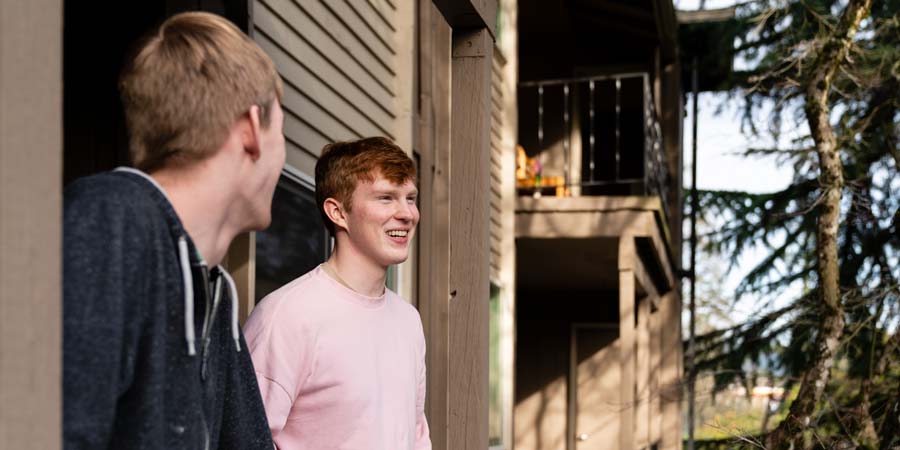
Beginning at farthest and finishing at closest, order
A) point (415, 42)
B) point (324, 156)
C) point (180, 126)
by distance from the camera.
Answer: point (415, 42), point (324, 156), point (180, 126)

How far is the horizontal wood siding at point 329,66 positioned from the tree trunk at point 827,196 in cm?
342

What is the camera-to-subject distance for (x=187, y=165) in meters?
1.60

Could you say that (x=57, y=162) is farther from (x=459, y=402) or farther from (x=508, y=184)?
(x=508, y=184)

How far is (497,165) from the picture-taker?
10898 mm

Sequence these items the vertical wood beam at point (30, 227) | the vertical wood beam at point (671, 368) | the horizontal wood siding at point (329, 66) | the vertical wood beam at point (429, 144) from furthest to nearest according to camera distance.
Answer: the vertical wood beam at point (671, 368), the vertical wood beam at point (429, 144), the horizontal wood siding at point (329, 66), the vertical wood beam at point (30, 227)

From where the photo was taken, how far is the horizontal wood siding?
4941 millimetres

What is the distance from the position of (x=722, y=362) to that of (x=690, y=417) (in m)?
1.43

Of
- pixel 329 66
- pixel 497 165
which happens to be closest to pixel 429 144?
pixel 329 66

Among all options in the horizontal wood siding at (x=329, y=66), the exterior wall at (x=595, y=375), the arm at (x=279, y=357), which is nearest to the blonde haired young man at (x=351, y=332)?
the arm at (x=279, y=357)

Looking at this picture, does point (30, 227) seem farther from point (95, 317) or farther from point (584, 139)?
point (584, 139)

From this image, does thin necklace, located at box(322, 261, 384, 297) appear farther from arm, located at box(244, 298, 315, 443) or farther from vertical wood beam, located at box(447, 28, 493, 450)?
vertical wood beam, located at box(447, 28, 493, 450)

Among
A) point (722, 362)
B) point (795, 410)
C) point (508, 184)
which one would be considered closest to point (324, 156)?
point (795, 410)

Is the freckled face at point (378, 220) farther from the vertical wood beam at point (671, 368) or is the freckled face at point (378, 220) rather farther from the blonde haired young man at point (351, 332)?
the vertical wood beam at point (671, 368)

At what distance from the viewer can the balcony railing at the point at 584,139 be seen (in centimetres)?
1224
